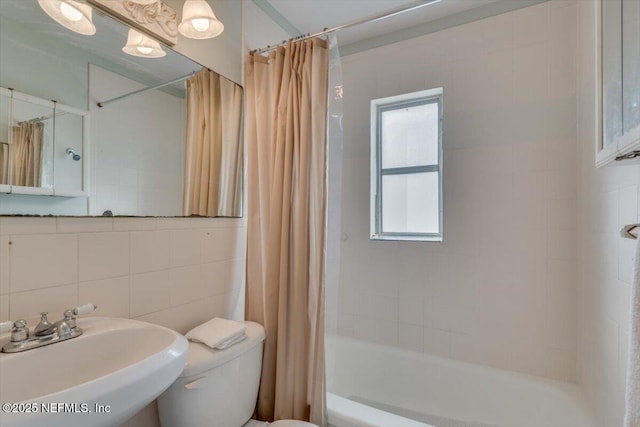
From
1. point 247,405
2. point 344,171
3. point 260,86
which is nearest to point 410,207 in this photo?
point 344,171

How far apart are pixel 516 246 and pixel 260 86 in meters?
1.74

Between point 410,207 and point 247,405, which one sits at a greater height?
point 410,207

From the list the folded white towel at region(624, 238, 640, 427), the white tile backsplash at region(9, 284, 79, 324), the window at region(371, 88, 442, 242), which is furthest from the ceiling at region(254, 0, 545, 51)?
the folded white towel at region(624, 238, 640, 427)

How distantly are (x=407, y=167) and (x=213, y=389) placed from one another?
1.84 m

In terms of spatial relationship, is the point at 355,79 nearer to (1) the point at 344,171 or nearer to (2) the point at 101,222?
(1) the point at 344,171

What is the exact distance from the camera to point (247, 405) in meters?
1.28

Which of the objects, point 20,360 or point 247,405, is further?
point 247,405

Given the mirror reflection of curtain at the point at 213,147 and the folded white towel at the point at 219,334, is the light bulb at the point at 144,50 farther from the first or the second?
the folded white towel at the point at 219,334

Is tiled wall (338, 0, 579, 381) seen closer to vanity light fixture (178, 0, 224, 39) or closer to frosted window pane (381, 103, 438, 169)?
frosted window pane (381, 103, 438, 169)

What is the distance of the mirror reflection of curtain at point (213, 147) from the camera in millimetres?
1371

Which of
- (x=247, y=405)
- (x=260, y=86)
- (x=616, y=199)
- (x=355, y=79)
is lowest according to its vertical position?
(x=247, y=405)

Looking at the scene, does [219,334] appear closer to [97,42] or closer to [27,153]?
[27,153]

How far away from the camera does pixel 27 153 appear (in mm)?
878

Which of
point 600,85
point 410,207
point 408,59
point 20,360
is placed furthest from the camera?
point 410,207
